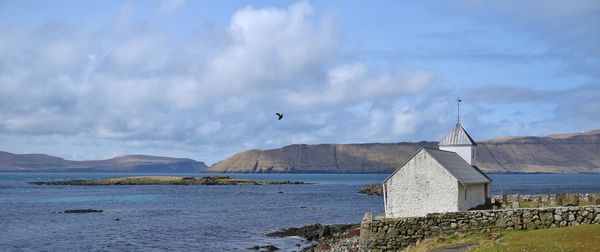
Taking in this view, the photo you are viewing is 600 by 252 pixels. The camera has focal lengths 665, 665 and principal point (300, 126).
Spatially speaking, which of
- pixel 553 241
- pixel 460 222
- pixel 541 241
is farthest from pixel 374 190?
pixel 553 241

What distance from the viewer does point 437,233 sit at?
32844mm

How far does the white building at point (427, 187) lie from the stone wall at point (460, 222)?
9.79 ft

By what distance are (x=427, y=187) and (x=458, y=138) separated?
1097cm

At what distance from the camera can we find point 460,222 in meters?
32.3

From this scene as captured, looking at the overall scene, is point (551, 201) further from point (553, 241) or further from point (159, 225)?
point (159, 225)

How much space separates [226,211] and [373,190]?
4972 centimetres

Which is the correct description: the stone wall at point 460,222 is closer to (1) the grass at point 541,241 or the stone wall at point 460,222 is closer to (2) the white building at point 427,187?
(1) the grass at point 541,241

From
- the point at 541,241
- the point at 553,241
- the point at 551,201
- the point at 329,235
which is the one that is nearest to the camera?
the point at 553,241

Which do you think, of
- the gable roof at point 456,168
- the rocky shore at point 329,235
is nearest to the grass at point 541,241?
the gable roof at point 456,168

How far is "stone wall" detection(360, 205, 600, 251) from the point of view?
30016 millimetres

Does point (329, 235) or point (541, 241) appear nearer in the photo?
point (541, 241)

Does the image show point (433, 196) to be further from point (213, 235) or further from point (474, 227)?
point (213, 235)

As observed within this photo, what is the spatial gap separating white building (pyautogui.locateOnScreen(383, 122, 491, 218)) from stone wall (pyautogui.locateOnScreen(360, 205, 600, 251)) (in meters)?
2.98

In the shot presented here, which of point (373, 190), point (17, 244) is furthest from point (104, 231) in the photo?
point (373, 190)
